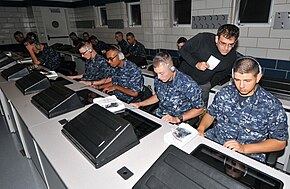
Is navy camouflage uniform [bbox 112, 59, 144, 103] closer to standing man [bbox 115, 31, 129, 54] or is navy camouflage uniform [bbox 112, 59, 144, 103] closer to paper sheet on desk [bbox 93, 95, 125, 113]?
paper sheet on desk [bbox 93, 95, 125, 113]

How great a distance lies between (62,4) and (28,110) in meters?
Result: 6.02

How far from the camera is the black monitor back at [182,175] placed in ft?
2.39

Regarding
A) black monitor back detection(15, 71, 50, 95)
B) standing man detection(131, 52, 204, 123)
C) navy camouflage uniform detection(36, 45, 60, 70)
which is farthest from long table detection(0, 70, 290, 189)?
navy camouflage uniform detection(36, 45, 60, 70)

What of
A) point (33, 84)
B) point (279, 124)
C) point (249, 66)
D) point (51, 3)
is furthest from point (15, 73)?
point (51, 3)

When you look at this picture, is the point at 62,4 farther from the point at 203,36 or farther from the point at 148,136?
the point at 148,136

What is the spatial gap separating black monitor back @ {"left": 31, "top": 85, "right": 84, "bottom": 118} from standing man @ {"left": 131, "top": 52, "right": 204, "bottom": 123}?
0.73 meters

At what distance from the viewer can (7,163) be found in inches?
88.1

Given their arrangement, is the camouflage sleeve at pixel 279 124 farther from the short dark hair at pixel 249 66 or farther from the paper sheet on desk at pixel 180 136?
the paper sheet on desk at pixel 180 136

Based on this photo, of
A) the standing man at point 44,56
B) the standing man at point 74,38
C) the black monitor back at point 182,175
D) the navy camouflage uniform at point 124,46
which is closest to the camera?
the black monitor back at point 182,175

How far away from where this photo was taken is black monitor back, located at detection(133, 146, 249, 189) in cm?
73

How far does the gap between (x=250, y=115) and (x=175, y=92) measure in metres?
0.65

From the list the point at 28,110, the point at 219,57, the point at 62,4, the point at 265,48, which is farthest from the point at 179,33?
the point at 62,4

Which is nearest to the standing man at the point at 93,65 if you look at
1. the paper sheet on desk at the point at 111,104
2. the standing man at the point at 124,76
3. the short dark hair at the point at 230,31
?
the standing man at the point at 124,76

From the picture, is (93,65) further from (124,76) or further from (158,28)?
(158,28)
